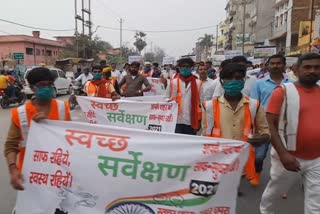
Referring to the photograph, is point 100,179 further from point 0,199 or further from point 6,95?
point 6,95

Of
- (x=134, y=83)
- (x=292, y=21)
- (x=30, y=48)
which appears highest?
(x=292, y=21)

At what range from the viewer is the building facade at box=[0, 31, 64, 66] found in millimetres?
50438

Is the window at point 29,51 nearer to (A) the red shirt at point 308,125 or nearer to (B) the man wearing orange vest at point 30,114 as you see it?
(B) the man wearing orange vest at point 30,114

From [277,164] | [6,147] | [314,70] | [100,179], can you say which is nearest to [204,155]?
[100,179]

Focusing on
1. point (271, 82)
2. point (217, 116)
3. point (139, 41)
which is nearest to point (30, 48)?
point (139, 41)

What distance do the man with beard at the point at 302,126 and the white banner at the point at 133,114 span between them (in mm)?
2785

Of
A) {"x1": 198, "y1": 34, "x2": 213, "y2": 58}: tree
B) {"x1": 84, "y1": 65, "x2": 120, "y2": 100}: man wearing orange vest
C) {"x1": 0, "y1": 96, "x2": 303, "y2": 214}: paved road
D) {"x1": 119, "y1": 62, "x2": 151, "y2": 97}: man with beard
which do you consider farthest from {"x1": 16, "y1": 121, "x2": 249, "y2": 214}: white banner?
{"x1": 198, "y1": 34, "x2": 213, "y2": 58}: tree

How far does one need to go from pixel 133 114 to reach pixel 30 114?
132 inches

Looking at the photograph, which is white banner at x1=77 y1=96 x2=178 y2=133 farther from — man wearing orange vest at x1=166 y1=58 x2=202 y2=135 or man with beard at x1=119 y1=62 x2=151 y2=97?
man with beard at x1=119 y1=62 x2=151 y2=97

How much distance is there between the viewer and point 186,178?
2.76 meters

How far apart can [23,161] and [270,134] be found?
201 cm

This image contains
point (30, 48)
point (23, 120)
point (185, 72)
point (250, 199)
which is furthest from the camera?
point (30, 48)

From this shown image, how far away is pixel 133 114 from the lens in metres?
6.25

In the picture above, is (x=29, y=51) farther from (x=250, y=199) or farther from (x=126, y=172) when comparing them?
(x=126, y=172)
